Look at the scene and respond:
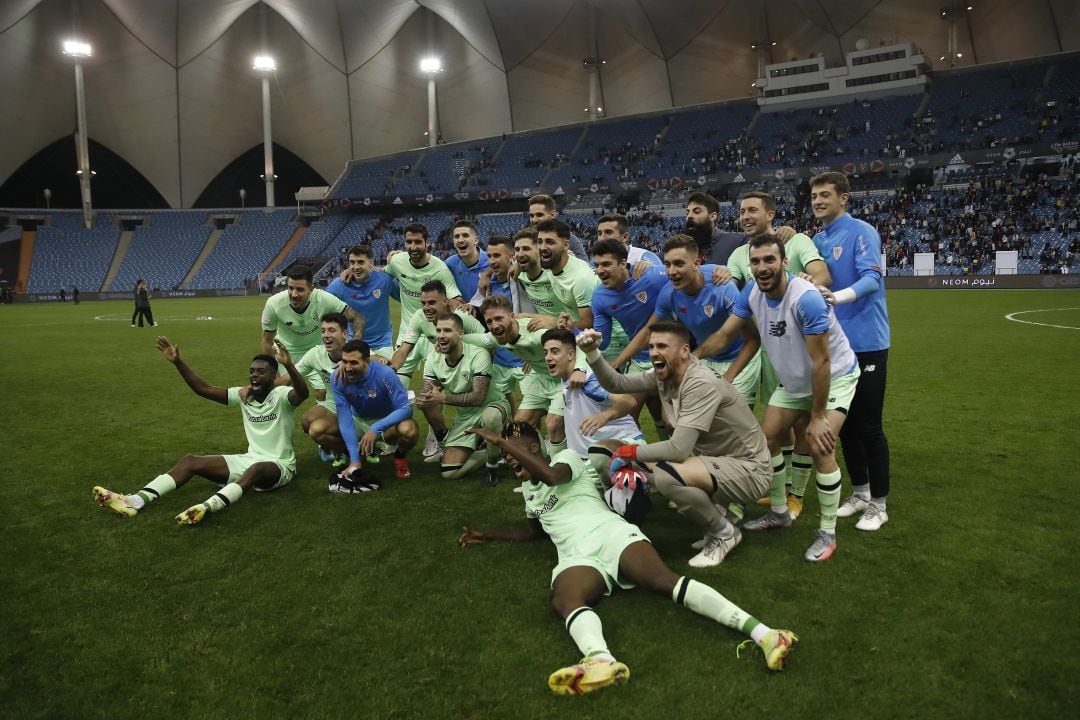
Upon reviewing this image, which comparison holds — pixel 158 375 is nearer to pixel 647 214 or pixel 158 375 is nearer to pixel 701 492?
pixel 701 492

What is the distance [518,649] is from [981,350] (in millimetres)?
13503

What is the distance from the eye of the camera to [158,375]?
13.5 m

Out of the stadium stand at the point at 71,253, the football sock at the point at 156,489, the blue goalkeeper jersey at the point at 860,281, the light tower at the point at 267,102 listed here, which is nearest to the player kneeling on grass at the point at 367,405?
the football sock at the point at 156,489

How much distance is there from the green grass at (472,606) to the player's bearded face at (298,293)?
1.75 m

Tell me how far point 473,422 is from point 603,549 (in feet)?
10.7

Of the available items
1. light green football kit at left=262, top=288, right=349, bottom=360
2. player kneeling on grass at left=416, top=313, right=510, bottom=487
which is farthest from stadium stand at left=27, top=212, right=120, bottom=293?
player kneeling on grass at left=416, top=313, right=510, bottom=487

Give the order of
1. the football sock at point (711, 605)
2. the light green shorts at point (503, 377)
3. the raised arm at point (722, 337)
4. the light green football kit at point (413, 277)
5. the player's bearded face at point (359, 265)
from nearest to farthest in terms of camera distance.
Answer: the football sock at point (711, 605), the raised arm at point (722, 337), the light green shorts at point (503, 377), the player's bearded face at point (359, 265), the light green football kit at point (413, 277)

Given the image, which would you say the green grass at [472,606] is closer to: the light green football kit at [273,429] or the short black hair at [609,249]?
the light green football kit at [273,429]

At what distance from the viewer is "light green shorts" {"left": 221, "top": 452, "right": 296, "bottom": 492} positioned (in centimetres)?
615

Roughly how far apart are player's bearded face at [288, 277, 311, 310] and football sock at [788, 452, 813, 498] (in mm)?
5338

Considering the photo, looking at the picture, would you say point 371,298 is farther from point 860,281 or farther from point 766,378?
point 860,281

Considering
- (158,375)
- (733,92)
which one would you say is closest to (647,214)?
(733,92)

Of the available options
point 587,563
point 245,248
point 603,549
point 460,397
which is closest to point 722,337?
point 603,549

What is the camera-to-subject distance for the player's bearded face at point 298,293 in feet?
25.0
